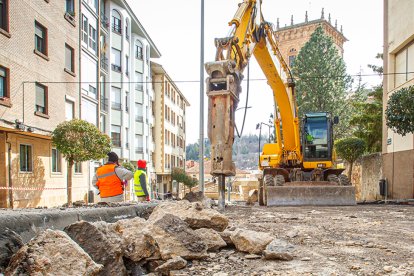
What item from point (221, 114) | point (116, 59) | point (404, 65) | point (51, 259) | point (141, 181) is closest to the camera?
point (51, 259)

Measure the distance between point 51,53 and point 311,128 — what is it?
12.7m

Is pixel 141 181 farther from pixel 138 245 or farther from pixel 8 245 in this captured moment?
pixel 8 245

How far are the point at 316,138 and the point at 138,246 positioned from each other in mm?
11191

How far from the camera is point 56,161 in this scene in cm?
1989

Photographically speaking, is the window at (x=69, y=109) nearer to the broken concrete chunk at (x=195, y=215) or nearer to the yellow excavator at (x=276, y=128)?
the yellow excavator at (x=276, y=128)

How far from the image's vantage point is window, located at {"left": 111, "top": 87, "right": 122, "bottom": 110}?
106 ft

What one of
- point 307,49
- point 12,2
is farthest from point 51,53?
point 307,49

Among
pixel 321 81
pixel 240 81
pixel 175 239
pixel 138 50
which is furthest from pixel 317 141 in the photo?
pixel 321 81

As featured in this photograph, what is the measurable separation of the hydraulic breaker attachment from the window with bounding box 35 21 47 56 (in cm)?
1277

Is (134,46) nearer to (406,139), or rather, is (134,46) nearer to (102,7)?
(102,7)

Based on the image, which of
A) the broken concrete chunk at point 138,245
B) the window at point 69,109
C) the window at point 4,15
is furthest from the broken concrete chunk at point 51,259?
the window at point 69,109

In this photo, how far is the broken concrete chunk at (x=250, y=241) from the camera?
4.16 m

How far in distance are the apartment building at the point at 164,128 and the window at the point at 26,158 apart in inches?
958

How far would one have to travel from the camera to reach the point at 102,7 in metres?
30.6
